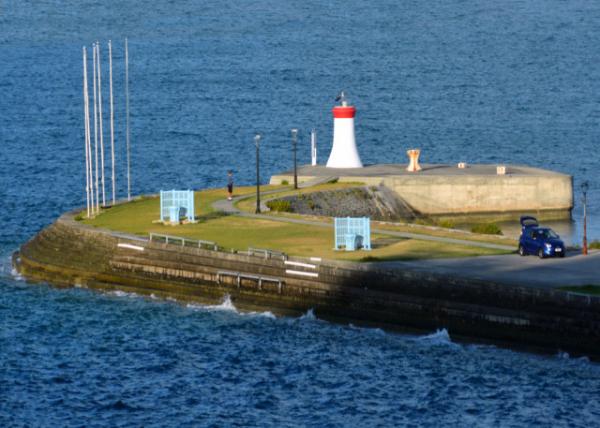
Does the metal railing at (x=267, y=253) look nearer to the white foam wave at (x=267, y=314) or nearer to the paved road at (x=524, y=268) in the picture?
the white foam wave at (x=267, y=314)

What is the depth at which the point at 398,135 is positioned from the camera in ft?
454

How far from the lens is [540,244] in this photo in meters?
70.8

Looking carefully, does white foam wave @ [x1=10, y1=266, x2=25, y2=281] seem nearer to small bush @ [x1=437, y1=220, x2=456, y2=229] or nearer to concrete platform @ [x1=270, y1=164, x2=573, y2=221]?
concrete platform @ [x1=270, y1=164, x2=573, y2=221]

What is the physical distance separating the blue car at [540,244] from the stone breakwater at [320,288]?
600 centimetres

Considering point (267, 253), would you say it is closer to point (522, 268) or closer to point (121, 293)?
point (121, 293)

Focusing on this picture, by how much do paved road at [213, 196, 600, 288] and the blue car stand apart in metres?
0.27

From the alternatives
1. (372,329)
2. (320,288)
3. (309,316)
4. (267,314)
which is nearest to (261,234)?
(267,314)

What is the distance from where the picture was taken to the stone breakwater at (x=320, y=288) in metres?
62.8

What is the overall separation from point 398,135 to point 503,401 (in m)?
81.3

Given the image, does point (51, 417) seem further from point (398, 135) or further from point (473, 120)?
point (473, 120)

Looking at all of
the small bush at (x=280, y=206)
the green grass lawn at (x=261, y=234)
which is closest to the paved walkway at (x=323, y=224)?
the small bush at (x=280, y=206)

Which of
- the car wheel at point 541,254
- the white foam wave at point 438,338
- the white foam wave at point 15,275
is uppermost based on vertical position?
the car wheel at point 541,254

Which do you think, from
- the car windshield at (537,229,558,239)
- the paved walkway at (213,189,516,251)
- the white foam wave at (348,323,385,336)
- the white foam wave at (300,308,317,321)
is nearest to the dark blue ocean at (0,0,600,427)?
the white foam wave at (300,308,317,321)

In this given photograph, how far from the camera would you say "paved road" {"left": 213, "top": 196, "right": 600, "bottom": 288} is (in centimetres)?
6575
